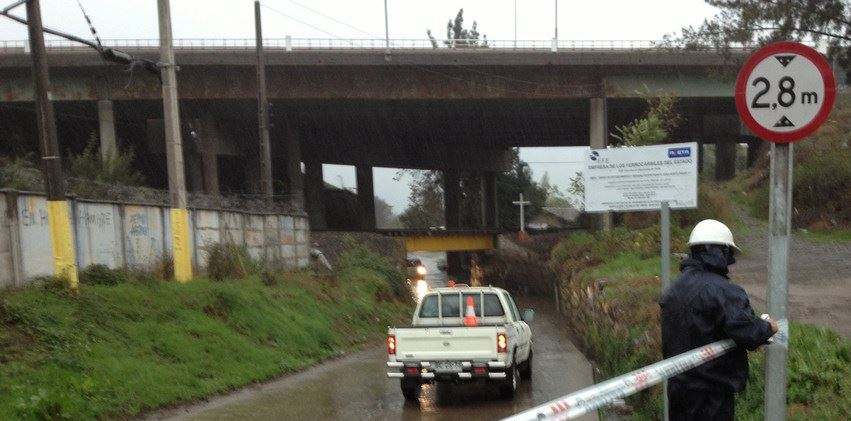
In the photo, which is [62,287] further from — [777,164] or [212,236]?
[777,164]

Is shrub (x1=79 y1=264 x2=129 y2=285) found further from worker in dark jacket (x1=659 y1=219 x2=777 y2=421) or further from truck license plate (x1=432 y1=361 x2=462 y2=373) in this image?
worker in dark jacket (x1=659 y1=219 x2=777 y2=421)

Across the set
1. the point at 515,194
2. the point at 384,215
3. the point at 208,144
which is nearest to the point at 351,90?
the point at 208,144

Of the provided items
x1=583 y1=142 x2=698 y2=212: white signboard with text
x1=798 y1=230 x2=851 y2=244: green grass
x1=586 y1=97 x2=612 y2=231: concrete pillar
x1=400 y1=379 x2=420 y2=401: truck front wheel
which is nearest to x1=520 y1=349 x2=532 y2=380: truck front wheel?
x1=400 y1=379 x2=420 y2=401: truck front wheel

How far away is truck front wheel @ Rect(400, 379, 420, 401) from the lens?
39.1ft

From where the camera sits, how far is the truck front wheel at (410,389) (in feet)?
39.1

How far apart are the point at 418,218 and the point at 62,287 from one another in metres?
83.0

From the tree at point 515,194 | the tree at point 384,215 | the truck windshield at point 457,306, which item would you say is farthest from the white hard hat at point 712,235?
the tree at point 384,215

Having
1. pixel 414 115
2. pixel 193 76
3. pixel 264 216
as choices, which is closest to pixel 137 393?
pixel 264 216

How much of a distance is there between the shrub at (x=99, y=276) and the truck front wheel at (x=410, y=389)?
253 inches

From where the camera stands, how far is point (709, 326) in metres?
4.48

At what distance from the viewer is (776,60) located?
506 cm

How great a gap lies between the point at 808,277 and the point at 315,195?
41.8 meters

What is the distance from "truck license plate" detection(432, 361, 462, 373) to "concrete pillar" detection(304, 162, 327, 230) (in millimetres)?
42186

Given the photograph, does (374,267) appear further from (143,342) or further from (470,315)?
(143,342)
